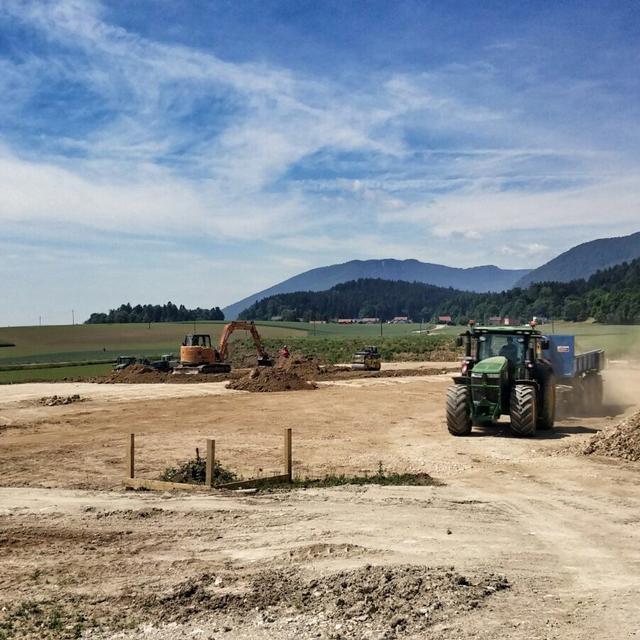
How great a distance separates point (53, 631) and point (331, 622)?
9.69ft

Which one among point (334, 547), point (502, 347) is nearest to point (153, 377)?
point (502, 347)

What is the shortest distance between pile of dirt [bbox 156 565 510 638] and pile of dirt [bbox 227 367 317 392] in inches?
1183

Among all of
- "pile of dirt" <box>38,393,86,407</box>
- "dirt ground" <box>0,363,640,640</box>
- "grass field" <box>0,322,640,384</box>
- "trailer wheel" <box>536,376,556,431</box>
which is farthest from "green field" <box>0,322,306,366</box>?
"dirt ground" <box>0,363,640,640</box>

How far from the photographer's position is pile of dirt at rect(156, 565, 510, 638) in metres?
7.94

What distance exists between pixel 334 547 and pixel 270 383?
29.7 m

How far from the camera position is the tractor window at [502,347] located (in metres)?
22.2

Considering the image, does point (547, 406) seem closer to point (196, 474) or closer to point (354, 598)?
point (196, 474)

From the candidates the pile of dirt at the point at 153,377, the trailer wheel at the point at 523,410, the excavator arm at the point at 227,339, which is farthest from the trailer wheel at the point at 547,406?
the excavator arm at the point at 227,339

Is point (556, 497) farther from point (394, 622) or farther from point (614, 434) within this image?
point (394, 622)

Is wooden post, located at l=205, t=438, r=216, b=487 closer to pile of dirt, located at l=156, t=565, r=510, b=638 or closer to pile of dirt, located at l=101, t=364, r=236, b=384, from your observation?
pile of dirt, located at l=156, t=565, r=510, b=638

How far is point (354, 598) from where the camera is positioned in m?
8.54

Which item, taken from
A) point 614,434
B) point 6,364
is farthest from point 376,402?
point 6,364

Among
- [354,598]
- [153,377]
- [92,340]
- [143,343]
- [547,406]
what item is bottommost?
[354,598]

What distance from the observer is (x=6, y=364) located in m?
69.2
